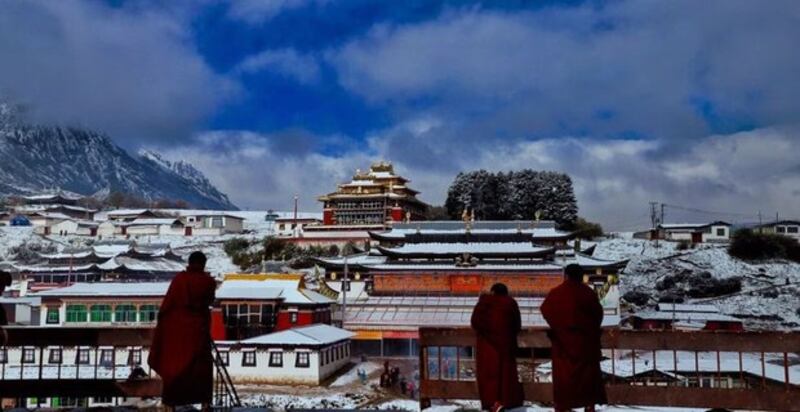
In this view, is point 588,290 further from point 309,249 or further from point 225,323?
point 309,249

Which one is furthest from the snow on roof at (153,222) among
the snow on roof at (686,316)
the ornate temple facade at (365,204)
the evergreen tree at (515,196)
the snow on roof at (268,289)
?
the snow on roof at (686,316)

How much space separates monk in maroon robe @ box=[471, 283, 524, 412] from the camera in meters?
7.52

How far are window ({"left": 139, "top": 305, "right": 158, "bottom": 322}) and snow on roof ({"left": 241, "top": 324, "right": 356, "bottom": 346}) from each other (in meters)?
9.53

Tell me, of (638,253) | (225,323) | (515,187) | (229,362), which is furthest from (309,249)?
(229,362)

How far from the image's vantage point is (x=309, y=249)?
238 feet

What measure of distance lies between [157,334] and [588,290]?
4.22 m

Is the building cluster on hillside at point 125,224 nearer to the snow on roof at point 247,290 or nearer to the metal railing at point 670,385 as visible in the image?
the snow on roof at point 247,290

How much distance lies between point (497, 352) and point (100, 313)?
35.0 meters

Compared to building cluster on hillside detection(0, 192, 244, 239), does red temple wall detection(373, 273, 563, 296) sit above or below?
below

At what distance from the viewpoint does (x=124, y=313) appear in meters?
38.4

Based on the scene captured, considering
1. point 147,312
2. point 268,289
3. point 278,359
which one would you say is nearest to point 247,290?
point 268,289

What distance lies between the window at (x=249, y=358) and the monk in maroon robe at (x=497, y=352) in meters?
23.7

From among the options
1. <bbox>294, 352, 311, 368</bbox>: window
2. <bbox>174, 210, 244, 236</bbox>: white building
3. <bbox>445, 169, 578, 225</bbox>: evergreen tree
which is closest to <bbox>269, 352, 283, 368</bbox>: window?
<bbox>294, 352, 311, 368</bbox>: window

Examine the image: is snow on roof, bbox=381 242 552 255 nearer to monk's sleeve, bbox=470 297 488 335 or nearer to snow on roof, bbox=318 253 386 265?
snow on roof, bbox=318 253 386 265
